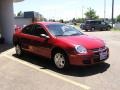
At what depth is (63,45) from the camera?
843 centimetres

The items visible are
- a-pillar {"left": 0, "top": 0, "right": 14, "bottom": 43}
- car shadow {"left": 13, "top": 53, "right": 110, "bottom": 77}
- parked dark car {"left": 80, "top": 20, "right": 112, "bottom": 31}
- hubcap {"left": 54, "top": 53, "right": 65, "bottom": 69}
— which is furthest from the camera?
parked dark car {"left": 80, "top": 20, "right": 112, "bottom": 31}

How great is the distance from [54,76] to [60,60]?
81 cm

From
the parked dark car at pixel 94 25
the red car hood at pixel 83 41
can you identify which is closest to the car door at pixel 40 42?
the red car hood at pixel 83 41

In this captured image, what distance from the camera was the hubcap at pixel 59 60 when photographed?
8531 mm

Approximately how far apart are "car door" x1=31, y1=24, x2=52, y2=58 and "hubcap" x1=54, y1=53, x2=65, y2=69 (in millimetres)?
442

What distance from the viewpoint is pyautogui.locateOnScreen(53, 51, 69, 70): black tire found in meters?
8.38

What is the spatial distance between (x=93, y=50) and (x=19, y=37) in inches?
158

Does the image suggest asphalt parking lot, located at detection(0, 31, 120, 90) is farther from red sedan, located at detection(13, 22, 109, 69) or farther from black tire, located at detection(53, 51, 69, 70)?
red sedan, located at detection(13, 22, 109, 69)

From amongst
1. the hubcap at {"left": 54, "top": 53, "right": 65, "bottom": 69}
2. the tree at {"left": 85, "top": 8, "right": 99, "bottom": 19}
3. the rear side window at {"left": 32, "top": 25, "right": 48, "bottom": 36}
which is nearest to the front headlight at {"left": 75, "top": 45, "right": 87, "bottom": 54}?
the hubcap at {"left": 54, "top": 53, "right": 65, "bottom": 69}

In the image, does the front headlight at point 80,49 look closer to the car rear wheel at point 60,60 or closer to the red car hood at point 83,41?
the red car hood at point 83,41

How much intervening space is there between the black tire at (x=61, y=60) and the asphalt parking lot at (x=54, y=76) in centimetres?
18

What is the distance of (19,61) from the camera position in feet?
34.3

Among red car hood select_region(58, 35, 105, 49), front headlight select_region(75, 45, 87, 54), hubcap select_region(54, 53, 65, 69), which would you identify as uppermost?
red car hood select_region(58, 35, 105, 49)

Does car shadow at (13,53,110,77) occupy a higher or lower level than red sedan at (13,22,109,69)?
lower
